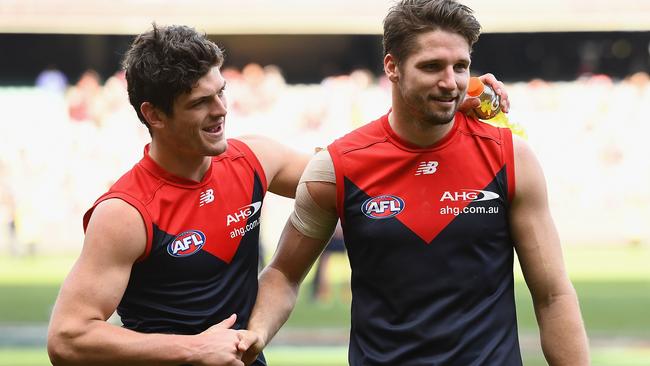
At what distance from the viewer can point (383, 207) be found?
12.6 ft

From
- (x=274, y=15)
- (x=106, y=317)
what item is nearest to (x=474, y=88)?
(x=106, y=317)

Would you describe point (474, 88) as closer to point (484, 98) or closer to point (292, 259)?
point (484, 98)

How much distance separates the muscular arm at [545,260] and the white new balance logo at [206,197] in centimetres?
111

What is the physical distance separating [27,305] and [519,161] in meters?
11.9

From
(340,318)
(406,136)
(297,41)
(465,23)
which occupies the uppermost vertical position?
(297,41)

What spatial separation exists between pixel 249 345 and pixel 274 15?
20.9 meters

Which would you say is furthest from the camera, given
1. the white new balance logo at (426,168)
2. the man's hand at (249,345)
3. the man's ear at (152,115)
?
the man's ear at (152,115)

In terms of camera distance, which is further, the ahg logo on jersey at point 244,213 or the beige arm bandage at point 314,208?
the ahg logo on jersey at point 244,213

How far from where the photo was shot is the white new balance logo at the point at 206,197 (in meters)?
4.13

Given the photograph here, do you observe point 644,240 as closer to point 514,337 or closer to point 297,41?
point 297,41

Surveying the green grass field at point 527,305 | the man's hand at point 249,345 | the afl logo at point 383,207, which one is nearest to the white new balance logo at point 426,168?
the afl logo at point 383,207

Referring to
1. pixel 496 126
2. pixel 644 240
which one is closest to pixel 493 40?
pixel 644 240

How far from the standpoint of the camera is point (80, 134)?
22.5 metres

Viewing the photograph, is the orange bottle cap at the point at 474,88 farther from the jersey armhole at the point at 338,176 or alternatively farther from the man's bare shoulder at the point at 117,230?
the man's bare shoulder at the point at 117,230
